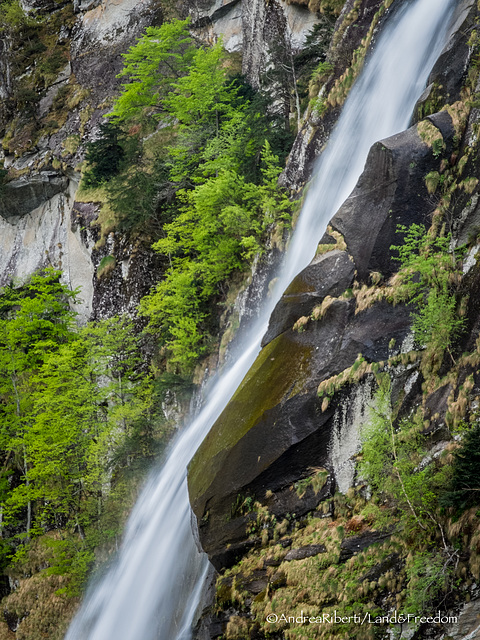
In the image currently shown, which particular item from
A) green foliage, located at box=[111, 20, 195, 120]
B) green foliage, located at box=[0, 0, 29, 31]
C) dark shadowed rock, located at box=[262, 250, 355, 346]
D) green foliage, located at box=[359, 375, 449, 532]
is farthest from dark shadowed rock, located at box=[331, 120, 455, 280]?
green foliage, located at box=[0, 0, 29, 31]

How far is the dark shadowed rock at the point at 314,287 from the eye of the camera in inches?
384

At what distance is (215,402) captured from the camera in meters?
13.1

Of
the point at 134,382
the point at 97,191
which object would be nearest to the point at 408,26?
the point at 134,382

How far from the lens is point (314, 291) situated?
32.8 feet

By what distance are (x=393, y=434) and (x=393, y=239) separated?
11.8 ft

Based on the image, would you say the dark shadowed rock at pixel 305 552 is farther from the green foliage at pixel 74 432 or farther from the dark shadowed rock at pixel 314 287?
the green foliage at pixel 74 432

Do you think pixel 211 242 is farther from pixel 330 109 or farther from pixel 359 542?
pixel 359 542

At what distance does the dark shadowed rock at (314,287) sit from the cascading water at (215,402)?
7.23ft

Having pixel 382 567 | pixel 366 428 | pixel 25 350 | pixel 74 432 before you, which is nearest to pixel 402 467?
pixel 366 428

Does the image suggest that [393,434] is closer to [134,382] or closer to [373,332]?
[373,332]

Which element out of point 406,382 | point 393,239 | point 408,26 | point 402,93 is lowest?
point 406,382

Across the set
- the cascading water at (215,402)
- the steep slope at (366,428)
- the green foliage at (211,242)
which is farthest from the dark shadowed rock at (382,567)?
the green foliage at (211,242)

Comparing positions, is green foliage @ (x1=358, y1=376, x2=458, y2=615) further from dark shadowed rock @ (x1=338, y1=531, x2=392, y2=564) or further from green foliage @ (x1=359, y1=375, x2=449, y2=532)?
dark shadowed rock @ (x1=338, y1=531, x2=392, y2=564)

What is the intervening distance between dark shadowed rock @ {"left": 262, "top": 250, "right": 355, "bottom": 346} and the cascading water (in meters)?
2.20
